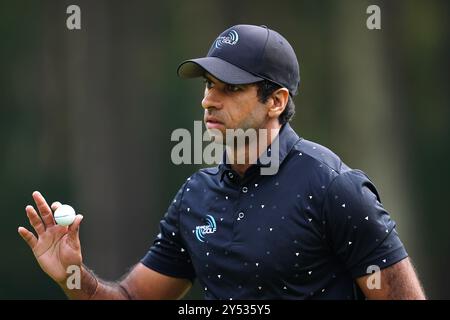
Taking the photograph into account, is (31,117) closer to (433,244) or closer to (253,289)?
(433,244)

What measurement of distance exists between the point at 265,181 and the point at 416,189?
6.19m

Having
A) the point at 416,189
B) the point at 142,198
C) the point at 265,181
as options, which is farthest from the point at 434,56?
the point at 265,181

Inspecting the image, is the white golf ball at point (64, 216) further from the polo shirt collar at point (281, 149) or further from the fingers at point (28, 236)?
the polo shirt collar at point (281, 149)

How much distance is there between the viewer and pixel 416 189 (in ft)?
30.7

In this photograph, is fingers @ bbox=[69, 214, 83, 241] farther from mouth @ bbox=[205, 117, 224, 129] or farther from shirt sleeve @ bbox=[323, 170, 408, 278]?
shirt sleeve @ bbox=[323, 170, 408, 278]


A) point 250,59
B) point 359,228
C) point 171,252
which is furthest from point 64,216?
point 359,228

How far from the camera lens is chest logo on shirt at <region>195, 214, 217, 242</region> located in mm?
3490

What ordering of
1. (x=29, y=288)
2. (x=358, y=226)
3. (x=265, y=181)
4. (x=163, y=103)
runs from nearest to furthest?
(x=358, y=226)
(x=265, y=181)
(x=29, y=288)
(x=163, y=103)

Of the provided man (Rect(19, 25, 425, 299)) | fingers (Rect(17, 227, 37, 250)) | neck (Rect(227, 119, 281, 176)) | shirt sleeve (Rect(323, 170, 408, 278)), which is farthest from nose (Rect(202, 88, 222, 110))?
fingers (Rect(17, 227, 37, 250))

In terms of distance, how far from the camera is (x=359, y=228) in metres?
3.20

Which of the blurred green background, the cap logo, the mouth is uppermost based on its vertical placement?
the cap logo

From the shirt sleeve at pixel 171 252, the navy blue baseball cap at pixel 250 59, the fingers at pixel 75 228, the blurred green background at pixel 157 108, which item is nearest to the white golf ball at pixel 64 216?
the fingers at pixel 75 228

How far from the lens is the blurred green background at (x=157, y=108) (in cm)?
865

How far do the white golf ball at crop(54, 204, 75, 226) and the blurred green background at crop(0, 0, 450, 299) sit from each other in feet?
15.9
